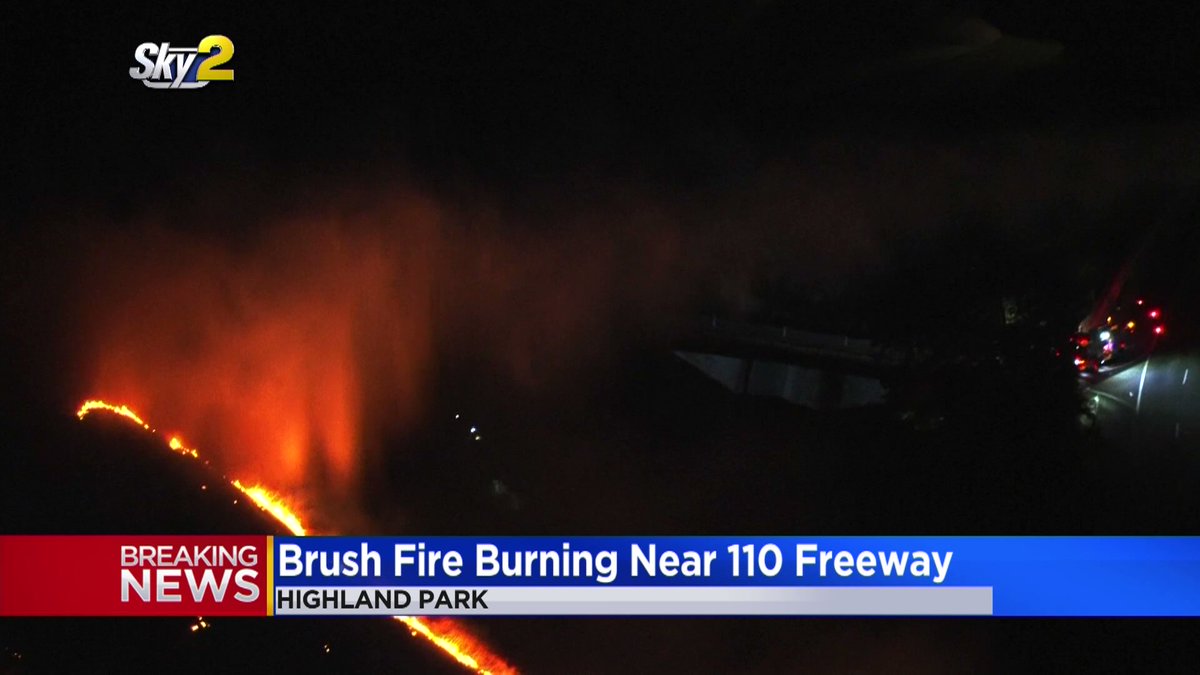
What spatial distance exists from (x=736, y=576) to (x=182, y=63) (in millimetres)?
2144

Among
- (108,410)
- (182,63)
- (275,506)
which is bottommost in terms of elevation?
(275,506)

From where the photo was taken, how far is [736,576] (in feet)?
10.7

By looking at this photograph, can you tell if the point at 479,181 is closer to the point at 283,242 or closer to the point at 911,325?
the point at 283,242

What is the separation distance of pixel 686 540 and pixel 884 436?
0.65 metres

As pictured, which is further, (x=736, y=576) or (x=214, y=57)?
(x=214, y=57)

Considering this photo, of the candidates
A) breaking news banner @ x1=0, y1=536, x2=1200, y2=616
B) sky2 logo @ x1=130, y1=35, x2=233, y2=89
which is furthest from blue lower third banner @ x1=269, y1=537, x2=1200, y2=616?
sky2 logo @ x1=130, y1=35, x2=233, y2=89

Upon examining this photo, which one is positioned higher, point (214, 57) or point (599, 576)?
point (214, 57)

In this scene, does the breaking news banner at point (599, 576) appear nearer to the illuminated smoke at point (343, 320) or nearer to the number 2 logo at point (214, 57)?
the illuminated smoke at point (343, 320)

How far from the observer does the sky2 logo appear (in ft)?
→ 11.1

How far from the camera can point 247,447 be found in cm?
349
